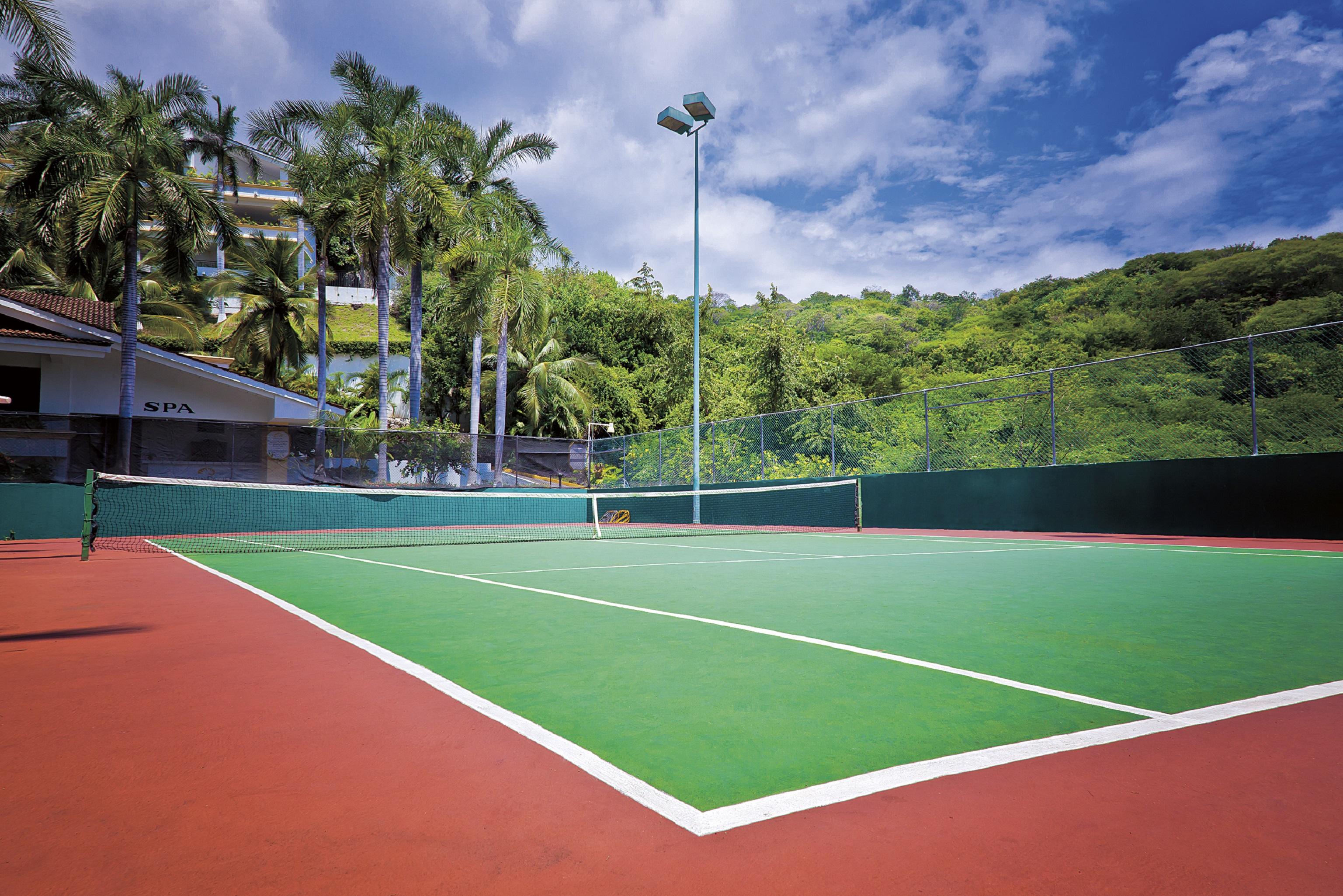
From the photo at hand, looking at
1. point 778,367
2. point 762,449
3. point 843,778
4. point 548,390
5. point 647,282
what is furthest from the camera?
point 647,282

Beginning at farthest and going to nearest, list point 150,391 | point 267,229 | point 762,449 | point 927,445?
point 267,229 < point 150,391 < point 762,449 < point 927,445

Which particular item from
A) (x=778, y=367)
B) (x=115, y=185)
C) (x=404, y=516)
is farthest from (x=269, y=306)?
(x=778, y=367)

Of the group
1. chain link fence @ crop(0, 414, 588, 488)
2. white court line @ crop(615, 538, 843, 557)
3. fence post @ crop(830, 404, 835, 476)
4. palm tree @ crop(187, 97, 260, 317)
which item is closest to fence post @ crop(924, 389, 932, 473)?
fence post @ crop(830, 404, 835, 476)

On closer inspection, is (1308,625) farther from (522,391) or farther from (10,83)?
(522,391)

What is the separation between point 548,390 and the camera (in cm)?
4553

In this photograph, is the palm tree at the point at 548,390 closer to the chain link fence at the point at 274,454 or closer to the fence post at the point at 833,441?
the chain link fence at the point at 274,454

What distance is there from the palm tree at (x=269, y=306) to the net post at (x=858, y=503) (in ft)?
93.8

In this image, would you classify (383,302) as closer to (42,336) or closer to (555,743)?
(42,336)

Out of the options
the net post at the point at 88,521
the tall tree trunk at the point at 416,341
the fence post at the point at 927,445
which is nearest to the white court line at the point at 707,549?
the fence post at the point at 927,445

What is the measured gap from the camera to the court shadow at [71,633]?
5.30 m

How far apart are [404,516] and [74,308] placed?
13.5 metres

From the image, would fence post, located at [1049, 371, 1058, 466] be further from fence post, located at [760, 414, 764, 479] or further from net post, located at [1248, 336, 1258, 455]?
fence post, located at [760, 414, 764, 479]

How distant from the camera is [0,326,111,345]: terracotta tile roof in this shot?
21.9 metres

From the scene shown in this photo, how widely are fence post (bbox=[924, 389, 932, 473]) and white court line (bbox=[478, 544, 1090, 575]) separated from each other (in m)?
6.68
